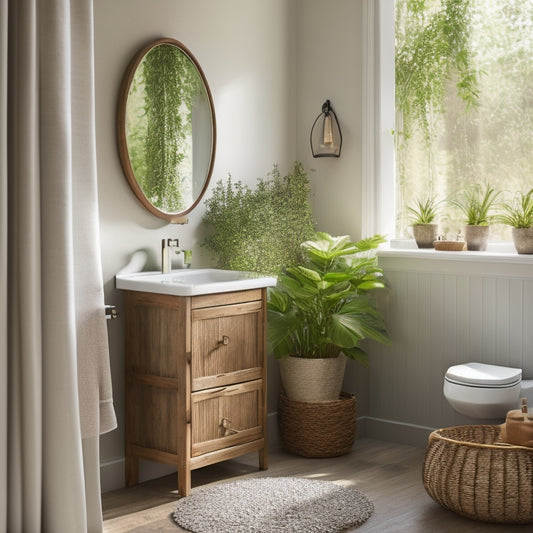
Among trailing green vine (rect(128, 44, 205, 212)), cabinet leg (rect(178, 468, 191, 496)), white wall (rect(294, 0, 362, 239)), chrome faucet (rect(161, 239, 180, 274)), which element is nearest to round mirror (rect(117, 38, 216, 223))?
trailing green vine (rect(128, 44, 205, 212))

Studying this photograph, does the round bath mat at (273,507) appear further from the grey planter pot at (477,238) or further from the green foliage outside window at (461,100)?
the green foliage outside window at (461,100)

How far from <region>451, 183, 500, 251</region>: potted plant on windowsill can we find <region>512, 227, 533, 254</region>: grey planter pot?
0.20m

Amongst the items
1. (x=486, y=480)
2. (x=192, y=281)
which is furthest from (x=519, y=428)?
(x=192, y=281)

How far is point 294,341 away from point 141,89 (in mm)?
1405

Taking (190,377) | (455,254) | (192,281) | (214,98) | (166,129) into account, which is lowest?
(190,377)

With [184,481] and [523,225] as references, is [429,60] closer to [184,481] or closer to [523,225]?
[523,225]

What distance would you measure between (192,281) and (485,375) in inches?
52.4

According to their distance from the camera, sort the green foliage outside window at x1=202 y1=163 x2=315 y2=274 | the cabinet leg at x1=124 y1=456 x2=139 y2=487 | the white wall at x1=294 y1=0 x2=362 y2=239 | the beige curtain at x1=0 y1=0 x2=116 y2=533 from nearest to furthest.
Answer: the beige curtain at x1=0 y1=0 x2=116 y2=533 < the cabinet leg at x1=124 y1=456 x2=139 y2=487 < the green foliage outside window at x1=202 y1=163 x2=315 y2=274 < the white wall at x1=294 y1=0 x2=362 y2=239

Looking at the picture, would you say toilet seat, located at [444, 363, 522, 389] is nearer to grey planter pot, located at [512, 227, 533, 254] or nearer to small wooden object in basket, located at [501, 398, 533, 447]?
small wooden object in basket, located at [501, 398, 533, 447]

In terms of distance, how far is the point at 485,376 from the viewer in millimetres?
3416

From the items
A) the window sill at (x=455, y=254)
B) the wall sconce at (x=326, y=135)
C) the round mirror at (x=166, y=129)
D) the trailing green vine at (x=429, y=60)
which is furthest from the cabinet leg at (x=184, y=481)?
the trailing green vine at (x=429, y=60)

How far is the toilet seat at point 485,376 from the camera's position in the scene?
3.36 m

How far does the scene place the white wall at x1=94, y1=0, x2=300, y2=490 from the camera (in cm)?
339

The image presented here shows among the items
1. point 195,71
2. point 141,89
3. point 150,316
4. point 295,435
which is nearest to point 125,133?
point 141,89
